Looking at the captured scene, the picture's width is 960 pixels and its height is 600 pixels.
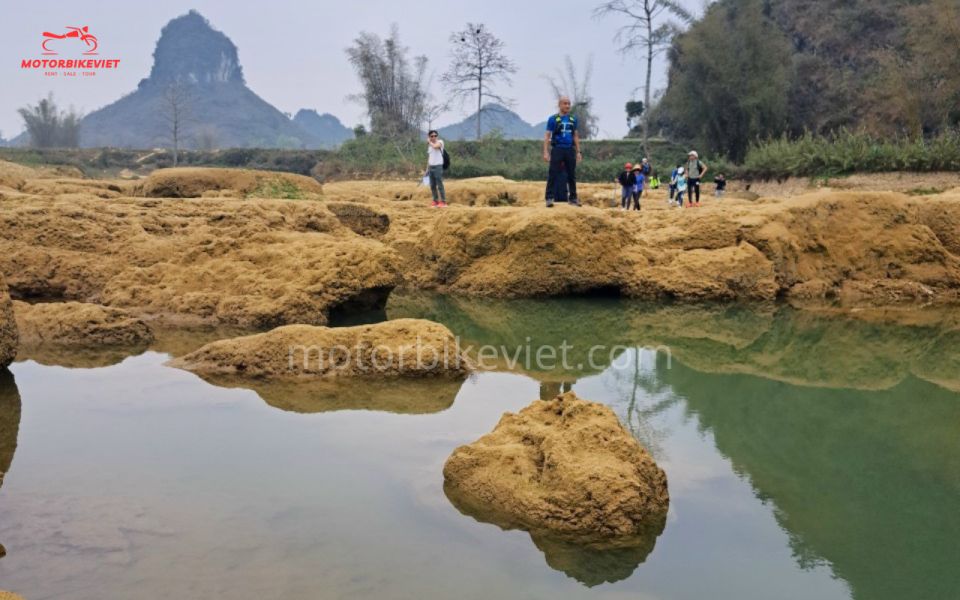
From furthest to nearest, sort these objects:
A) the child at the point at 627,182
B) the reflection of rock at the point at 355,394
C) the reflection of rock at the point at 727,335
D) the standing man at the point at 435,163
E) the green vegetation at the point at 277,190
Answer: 1. the child at the point at 627,182
2. the green vegetation at the point at 277,190
3. the standing man at the point at 435,163
4. the reflection of rock at the point at 727,335
5. the reflection of rock at the point at 355,394

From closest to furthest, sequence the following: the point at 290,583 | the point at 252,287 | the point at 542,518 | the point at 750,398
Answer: the point at 290,583
the point at 542,518
the point at 750,398
the point at 252,287

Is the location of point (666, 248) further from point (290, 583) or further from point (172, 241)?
point (290, 583)

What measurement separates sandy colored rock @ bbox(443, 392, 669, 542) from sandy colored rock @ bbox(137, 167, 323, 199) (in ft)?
28.8

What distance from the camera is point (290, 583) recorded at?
7.57 ft

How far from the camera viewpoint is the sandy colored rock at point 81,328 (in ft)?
17.4

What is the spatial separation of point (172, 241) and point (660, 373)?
4.65 metres

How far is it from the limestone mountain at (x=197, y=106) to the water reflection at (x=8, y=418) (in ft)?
227

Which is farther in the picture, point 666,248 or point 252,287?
point 666,248

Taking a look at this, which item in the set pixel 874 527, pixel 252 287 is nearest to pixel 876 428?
pixel 874 527

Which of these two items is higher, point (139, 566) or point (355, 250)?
point (355, 250)

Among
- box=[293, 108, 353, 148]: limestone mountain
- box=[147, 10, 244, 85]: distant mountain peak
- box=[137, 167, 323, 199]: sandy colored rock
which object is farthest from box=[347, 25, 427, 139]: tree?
box=[293, 108, 353, 148]: limestone mountain

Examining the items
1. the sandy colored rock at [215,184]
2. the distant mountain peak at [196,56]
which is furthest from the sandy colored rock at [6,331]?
the distant mountain peak at [196,56]

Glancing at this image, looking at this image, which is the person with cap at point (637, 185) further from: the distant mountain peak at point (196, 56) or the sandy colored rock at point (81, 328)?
the distant mountain peak at point (196, 56)

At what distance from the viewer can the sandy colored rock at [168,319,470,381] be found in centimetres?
457
